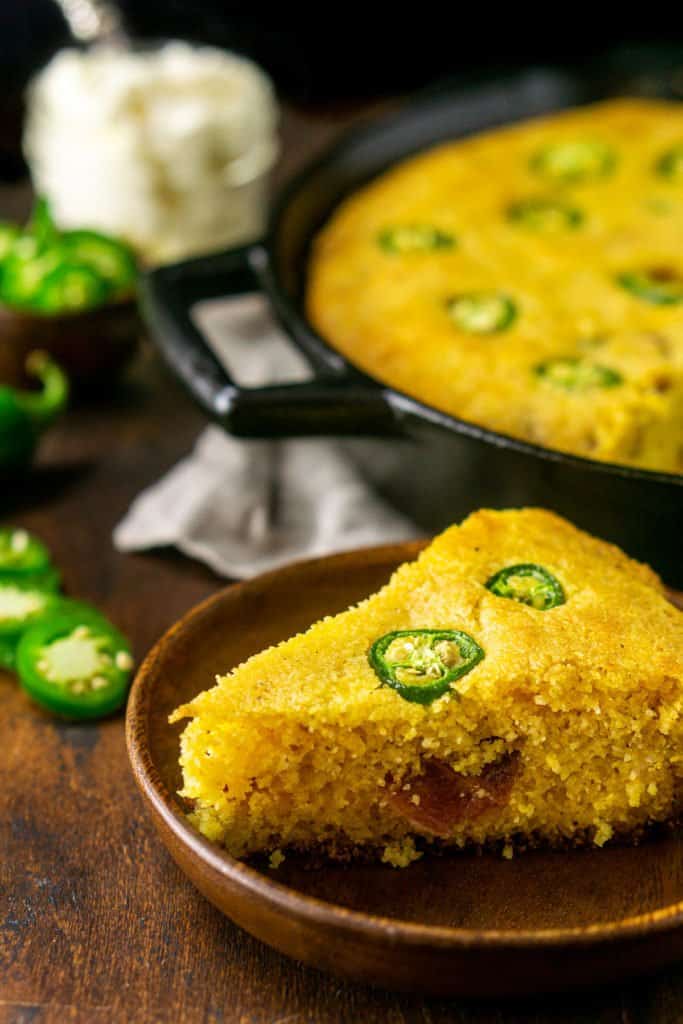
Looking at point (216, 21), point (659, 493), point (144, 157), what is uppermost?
point (659, 493)

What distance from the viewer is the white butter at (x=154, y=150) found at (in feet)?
12.5

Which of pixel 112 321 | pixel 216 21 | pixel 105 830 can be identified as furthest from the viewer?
pixel 216 21

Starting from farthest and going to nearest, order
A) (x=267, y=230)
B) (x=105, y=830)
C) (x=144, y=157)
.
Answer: (x=144, y=157) < (x=267, y=230) < (x=105, y=830)

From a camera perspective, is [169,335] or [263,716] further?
[169,335]

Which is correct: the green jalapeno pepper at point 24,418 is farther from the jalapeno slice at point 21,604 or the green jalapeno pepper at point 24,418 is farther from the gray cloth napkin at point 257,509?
the jalapeno slice at point 21,604

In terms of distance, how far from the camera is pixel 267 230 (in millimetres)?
3131

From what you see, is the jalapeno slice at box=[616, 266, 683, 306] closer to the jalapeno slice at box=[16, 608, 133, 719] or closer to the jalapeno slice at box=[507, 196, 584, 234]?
the jalapeno slice at box=[507, 196, 584, 234]

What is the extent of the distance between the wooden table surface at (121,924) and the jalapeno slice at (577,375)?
2.63 ft

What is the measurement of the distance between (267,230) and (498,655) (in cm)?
152

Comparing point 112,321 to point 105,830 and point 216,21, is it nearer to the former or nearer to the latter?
point 105,830

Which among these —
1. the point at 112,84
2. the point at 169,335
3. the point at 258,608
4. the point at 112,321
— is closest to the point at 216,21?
the point at 112,84

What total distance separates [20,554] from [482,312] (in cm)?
111

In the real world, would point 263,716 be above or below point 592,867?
above

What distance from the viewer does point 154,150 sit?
3807mm
